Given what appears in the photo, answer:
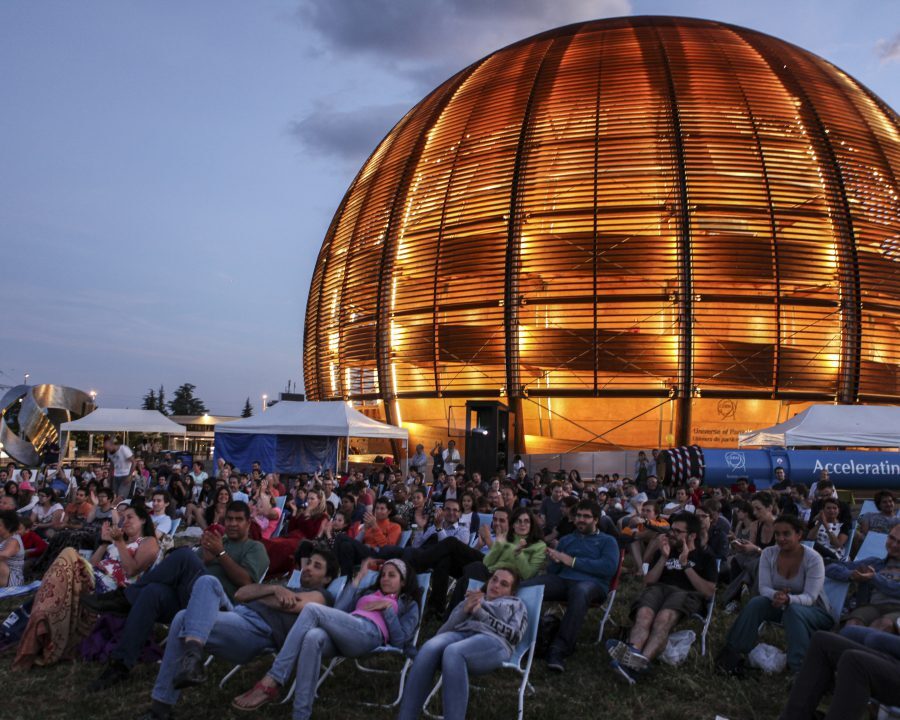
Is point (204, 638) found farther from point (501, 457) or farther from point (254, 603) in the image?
point (501, 457)

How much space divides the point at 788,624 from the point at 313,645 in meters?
3.49

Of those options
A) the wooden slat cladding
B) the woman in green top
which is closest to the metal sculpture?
the wooden slat cladding

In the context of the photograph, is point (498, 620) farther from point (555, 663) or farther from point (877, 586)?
point (877, 586)

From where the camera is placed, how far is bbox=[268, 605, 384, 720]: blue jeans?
4.79m

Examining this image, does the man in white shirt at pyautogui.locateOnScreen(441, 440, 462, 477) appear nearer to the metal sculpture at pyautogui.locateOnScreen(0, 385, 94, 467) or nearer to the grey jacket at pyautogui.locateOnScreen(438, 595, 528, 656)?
the grey jacket at pyautogui.locateOnScreen(438, 595, 528, 656)

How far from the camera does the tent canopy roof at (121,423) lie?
78.7ft

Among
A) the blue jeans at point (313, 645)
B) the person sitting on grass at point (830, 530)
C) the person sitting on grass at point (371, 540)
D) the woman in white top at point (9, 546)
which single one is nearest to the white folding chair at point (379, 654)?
the blue jeans at point (313, 645)

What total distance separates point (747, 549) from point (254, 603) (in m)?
4.46

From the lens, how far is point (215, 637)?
16.6 ft

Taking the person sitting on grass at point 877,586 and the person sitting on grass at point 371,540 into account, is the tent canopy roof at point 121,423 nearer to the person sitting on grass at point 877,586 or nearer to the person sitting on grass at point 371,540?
the person sitting on grass at point 371,540

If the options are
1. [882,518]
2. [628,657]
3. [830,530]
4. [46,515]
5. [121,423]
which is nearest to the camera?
[628,657]

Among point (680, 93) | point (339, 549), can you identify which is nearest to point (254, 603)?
point (339, 549)

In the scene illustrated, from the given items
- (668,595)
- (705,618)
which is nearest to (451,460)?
(705,618)

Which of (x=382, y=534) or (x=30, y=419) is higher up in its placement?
(x=30, y=419)
